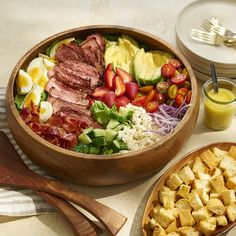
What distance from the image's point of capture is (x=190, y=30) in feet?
7.82

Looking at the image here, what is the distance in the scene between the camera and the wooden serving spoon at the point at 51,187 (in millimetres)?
1839

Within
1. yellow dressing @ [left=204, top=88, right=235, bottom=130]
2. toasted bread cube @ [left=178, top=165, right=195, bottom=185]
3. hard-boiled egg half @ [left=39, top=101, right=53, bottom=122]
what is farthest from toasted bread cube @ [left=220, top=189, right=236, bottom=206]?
hard-boiled egg half @ [left=39, top=101, right=53, bottom=122]

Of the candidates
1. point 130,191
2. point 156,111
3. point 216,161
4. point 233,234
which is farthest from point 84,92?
point 233,234

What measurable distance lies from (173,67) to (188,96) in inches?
5.8

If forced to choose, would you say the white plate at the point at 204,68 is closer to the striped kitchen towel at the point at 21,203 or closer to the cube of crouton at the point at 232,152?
the cube of crouton at the point at 232,152

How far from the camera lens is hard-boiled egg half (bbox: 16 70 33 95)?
2.10m

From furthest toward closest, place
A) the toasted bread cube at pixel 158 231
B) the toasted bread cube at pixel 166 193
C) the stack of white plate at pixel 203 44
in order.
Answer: the stack of white plate at pixel 203 44, the toasted bread cube at pixel 166 193, the toasted bread cube at pixel 158 231

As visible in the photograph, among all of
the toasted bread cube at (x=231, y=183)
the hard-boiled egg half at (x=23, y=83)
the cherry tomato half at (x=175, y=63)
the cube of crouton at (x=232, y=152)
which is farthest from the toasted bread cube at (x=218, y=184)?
the hard-boiled egg half at (x=23, y=83)

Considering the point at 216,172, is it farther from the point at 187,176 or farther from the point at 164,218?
the point at 164,218

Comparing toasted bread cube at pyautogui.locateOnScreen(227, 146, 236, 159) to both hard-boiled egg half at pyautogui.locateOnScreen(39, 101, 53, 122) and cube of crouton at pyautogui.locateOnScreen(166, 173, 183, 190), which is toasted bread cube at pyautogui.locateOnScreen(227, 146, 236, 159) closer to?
cube of crouton at pyautogui.locateOnScreen(166, 173, 183, 190)

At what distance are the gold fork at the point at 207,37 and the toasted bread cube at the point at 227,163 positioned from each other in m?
0.57

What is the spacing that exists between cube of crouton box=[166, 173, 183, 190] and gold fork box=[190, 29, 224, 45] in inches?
26.8

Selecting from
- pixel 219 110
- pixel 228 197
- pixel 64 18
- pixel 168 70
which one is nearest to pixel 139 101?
pixel 168 70

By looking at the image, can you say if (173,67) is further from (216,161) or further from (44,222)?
(44,222)
